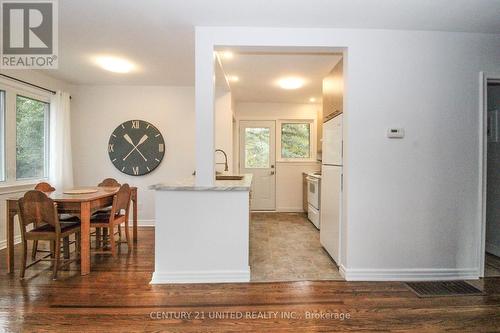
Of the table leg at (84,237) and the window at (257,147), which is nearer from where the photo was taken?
the table leg at (84,237)

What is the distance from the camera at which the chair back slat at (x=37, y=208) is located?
2.45 m

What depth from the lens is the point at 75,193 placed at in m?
2.92

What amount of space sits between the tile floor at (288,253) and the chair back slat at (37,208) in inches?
81.9

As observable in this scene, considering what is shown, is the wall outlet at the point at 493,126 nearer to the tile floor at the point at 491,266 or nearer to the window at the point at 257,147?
the tile floor at the point at 491,266

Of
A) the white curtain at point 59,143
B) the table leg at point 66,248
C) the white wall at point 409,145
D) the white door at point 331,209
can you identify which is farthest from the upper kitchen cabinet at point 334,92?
the white curtain at point 59,143

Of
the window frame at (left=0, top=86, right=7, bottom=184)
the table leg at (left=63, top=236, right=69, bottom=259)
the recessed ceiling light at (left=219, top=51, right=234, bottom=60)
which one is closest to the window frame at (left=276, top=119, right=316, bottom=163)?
the recessed ceiling light at (left=219, top=51, right=234, bottom=60)

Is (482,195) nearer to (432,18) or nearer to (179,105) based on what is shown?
(432,18)

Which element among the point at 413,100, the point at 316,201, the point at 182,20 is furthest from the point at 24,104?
the point at 413,100

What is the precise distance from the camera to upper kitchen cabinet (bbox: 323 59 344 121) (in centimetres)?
266

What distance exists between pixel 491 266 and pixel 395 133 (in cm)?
195

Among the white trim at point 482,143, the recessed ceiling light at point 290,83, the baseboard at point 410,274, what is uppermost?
the recessed ceiling light at point 290,83

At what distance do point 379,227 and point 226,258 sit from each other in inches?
60.2

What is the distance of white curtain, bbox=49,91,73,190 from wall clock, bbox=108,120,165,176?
0.65 m

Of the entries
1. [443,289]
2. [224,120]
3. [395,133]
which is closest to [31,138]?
[224,120]
